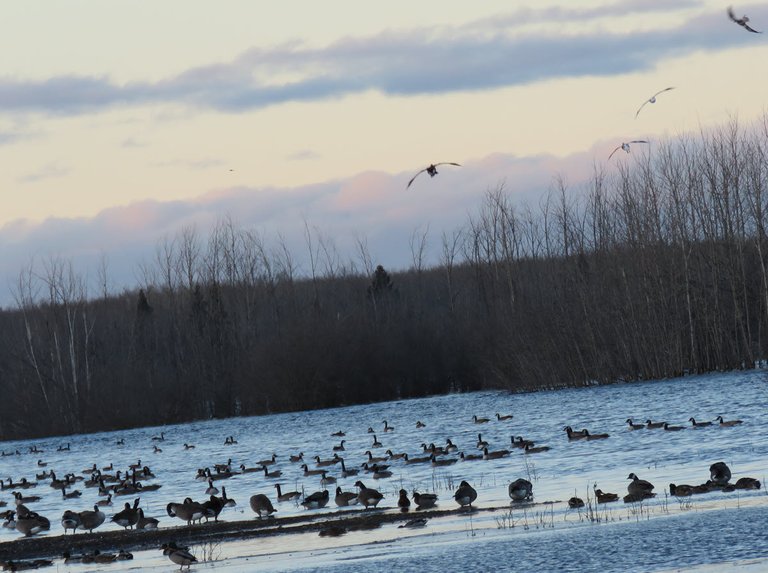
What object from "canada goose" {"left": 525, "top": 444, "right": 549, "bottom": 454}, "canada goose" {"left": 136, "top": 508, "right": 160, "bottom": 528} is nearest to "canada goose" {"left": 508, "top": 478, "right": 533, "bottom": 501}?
"canada goose" {"left": 136, "top": 508, "right": 160, "bottom": 528}

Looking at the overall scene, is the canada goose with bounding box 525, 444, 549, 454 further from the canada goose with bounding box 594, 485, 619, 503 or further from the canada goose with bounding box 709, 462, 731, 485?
the canada goose with bounding box 594, 485, 619, 503

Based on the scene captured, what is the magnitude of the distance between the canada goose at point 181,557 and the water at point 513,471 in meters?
0.39

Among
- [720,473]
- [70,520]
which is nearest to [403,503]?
[720,473]

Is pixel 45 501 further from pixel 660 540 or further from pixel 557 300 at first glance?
pixel 557 300

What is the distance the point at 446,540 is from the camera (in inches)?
636

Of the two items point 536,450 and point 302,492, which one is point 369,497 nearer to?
point 302,492

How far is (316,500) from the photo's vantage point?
22328 millimetres

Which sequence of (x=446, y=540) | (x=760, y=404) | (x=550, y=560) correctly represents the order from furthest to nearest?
(x=760, y=404) < (x=446, y=540) < (x=550, y=560)

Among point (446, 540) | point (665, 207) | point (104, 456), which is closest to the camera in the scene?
point (446, 540)

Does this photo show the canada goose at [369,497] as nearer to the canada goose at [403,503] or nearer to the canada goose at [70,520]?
the canada goose at [403,503]

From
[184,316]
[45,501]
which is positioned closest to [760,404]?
[45,501]

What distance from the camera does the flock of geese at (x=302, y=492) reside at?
18.1m

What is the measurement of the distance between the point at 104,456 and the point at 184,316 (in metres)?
40.3

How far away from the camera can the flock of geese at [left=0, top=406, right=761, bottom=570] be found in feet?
59.5
